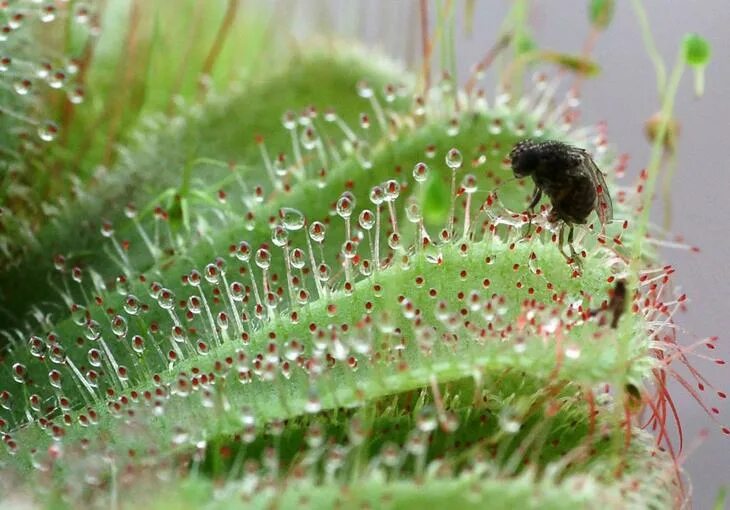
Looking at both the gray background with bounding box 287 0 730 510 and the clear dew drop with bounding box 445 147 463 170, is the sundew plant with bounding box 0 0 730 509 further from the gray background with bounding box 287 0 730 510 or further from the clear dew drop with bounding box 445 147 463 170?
the gray background with bounding box 287 0 730 510

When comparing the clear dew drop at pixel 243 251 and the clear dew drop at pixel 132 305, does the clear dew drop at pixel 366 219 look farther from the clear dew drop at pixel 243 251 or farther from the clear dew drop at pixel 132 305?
the clear dew drop at pixel 132 305

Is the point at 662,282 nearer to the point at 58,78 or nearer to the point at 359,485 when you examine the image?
the point at 359,485

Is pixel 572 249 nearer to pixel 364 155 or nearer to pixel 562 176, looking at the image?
pixel 562 176

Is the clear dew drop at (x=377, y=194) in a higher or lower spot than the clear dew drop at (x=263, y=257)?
higher

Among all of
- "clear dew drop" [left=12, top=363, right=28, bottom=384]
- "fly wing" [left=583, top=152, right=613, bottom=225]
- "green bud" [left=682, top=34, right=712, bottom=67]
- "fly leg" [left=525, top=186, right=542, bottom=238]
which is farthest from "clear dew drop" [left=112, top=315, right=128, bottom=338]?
"green bud" [left=682, top=34, right=712, bottom=67]

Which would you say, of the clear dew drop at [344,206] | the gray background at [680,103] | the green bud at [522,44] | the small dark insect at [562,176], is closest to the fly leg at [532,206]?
the small dark insect at [562,176]

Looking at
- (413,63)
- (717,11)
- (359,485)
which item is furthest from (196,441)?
(717,11)

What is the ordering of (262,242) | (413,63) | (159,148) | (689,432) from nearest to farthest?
(262,242), (159,148), (413,63), (689,432)
